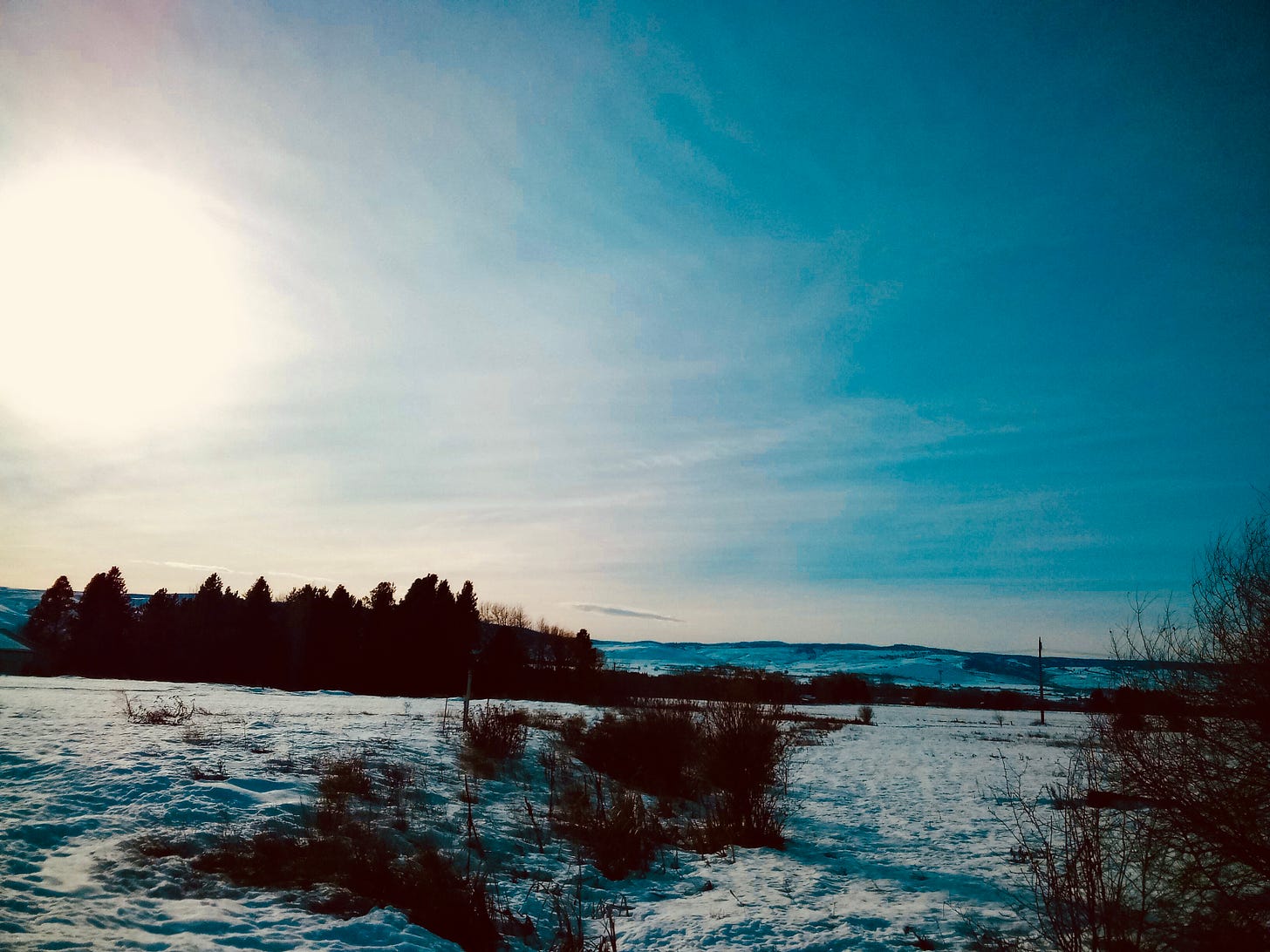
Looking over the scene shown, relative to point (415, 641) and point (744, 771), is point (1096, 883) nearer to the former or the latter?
point (744, 771)

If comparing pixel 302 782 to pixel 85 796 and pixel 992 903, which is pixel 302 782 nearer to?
pixel 85 796

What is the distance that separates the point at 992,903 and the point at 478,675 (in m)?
56.3

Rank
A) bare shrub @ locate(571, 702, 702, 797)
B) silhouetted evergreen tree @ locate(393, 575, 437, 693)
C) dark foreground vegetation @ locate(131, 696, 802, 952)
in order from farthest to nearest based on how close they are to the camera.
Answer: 1. silhouetted evergreen tree @ locate(393, 575, 437, 693)
2. bare shrub @ locate(571, 702, 702, 797)
3. dark foreground vegetation @ locate(131, 696, 802, 952)

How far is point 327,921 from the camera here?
7207 millimetres

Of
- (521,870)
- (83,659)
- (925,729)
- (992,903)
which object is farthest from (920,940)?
(83,659)

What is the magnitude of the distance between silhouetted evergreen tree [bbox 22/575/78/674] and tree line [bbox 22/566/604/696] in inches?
4.1

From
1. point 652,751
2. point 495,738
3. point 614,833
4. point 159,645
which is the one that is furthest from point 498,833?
point 159,645

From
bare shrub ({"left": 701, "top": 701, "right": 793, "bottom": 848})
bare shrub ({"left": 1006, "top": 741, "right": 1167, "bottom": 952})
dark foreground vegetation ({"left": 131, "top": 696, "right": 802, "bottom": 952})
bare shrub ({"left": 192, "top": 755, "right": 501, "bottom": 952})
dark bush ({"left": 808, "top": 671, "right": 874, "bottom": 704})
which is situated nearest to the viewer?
bare shrub ({"left": 1006, "top": 741, "right": 1167, "bottom": 952})

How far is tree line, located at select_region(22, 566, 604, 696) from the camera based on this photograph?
2154 inches

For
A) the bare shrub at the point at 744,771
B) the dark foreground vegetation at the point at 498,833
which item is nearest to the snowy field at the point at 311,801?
the dark foreground vegetation at the point at 498,833

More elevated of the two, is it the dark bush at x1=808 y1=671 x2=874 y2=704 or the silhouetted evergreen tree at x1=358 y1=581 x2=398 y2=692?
the silhouetted evergreen tree at x1=358 y1=581 x2=398 y2=692

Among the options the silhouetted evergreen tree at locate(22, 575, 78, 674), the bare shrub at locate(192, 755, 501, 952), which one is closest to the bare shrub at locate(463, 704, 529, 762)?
the bare shrub at locate(192, 755, 501, 952)

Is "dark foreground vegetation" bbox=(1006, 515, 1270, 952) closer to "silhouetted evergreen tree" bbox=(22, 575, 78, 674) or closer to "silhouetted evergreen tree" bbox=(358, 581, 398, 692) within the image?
"silhouetted evergreen tree" bbox=(358, 581, 398, 692)

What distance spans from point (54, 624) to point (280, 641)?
2561 cm
